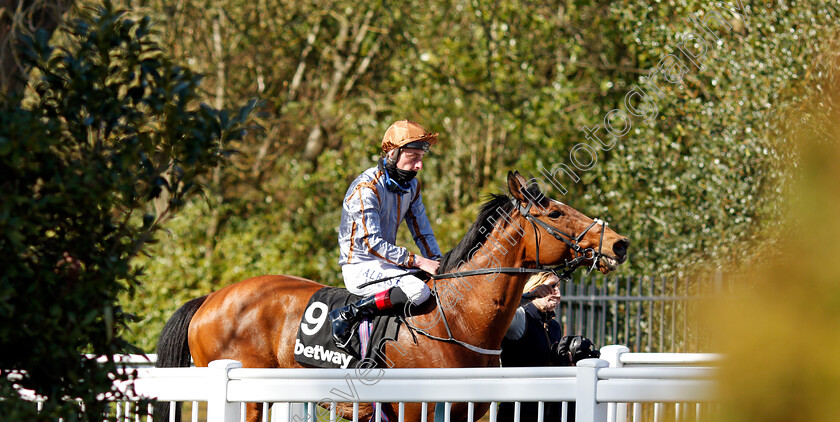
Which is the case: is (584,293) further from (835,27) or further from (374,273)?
(374,273)

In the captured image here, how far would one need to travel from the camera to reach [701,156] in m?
9.33

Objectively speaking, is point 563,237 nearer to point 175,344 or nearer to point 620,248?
point 620,248

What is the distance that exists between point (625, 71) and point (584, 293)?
416 centimetres

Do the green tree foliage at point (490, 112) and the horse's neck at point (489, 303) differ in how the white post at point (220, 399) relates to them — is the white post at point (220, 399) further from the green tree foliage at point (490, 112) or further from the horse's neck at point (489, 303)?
the green tree foliage at point (490, 112)

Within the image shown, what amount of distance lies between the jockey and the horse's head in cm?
63

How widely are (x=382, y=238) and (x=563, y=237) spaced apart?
1.08m

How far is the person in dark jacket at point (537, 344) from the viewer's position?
541 centimetres

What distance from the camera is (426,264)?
5.29m

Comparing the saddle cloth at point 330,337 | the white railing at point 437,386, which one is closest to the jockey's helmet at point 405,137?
the saddle cloth at point 330,337

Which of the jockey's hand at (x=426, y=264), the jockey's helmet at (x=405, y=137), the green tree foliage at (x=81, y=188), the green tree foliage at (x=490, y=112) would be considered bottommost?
the green tree foliage at (x=81, y=188)

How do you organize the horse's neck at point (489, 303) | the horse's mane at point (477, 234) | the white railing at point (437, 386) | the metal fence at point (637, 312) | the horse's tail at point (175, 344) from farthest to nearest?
the metal fence at point (637, 312) < the horse's tail at point (175, 344) < the horse's mane at point (477, 234) < the horse's neck at point (489, 303) < the white railing at point (437, 386)

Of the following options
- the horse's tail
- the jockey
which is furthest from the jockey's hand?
the horse's tail

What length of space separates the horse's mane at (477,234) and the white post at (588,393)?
190cm

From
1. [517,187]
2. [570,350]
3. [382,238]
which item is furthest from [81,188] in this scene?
[570,350]
